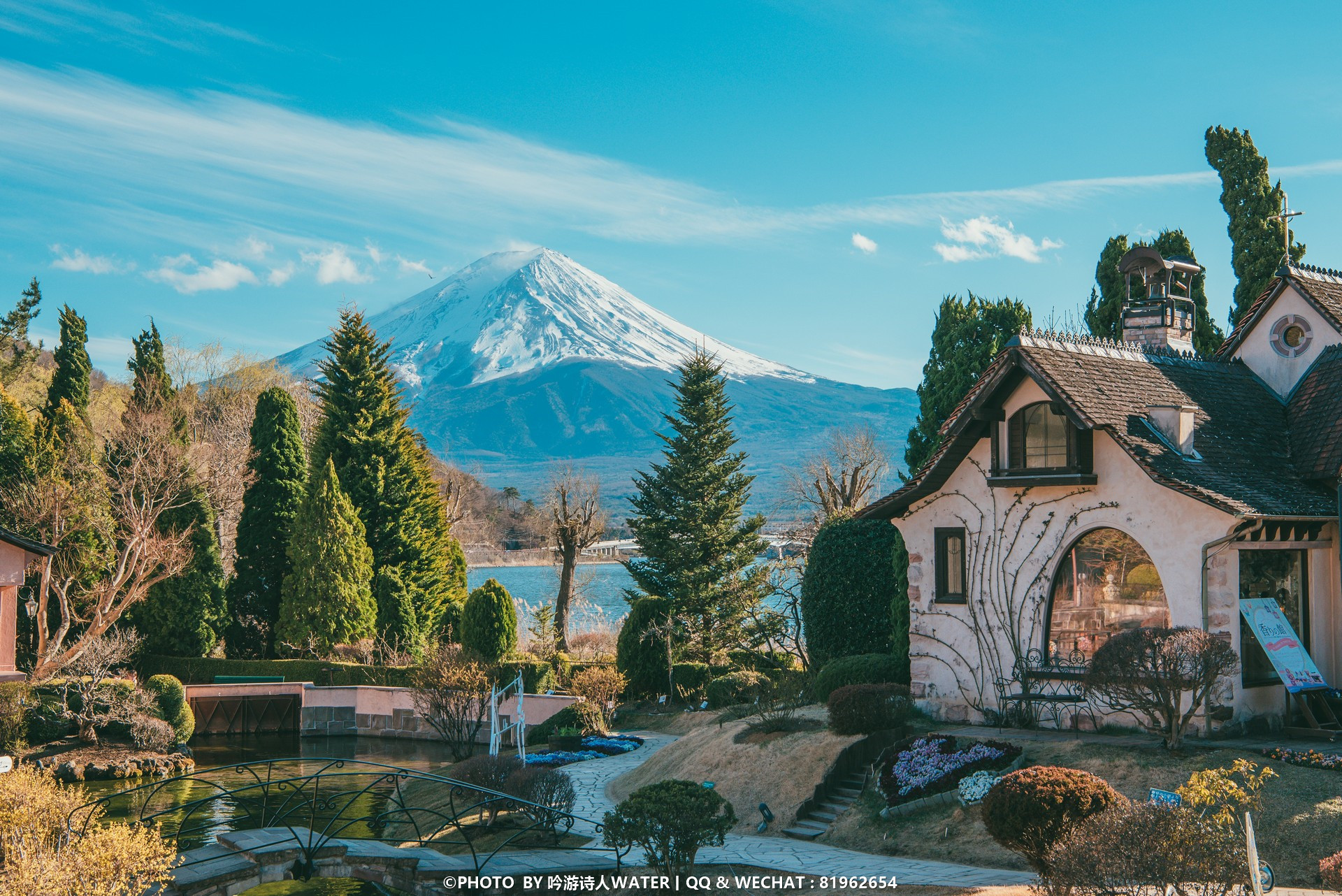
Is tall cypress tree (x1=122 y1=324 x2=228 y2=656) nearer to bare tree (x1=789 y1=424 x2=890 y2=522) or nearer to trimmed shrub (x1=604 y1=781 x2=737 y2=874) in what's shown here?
bare tree (x1=789 y1=424 x2=890 y2=522)

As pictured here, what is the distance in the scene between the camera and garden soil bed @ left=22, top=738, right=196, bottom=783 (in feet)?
85.6

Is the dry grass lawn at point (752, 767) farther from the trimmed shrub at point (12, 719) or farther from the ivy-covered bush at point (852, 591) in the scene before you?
the trimmed shrub at point (12, 719)

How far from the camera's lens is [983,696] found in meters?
19.0

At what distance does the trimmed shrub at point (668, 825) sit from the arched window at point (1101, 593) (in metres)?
8.13

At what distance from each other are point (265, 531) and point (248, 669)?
5225mm

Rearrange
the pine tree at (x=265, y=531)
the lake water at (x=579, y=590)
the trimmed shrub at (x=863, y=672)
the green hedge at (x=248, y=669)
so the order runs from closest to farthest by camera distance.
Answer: the trimmed shrub at (x=863, y=672), the green hedge at (x=248, y=669), the pine tree at (x=265, y=531), the lake water at (x=579, y=590)

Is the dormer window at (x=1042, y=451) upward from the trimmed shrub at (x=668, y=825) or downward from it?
upward

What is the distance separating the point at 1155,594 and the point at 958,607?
11.1 ft

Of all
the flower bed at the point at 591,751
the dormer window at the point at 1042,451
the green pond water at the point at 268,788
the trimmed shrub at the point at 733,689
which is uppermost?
the dormer window at the point at 1042,451

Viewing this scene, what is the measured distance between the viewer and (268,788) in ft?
70.6

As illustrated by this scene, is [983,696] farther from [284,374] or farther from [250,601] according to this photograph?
[284,374]

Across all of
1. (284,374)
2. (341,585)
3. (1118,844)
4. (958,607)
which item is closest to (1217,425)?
(958,607)

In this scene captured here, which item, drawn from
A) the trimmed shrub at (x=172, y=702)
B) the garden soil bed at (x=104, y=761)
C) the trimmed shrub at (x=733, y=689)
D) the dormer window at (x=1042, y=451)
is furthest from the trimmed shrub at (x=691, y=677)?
the dormer window at (x=1042, y=451)

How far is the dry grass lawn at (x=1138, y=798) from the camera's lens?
41.1ft
